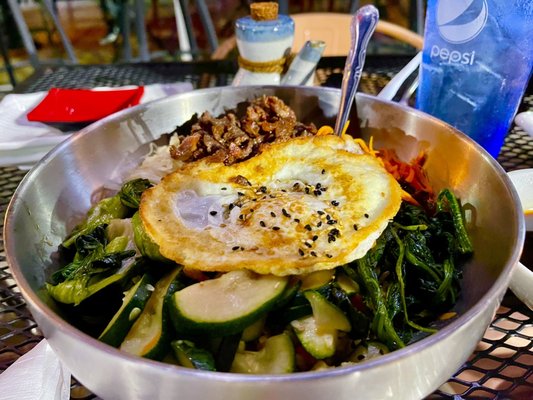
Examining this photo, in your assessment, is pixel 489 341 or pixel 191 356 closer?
A: pixel 191 356

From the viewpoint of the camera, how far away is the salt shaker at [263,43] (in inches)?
102

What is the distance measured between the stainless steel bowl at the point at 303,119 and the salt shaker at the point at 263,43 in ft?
1.47

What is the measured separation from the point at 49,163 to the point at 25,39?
3321 millimetres

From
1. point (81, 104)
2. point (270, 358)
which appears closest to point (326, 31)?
point (81, 104)

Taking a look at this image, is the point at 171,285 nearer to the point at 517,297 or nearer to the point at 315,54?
the point at 517,297

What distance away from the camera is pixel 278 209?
1.51 meters

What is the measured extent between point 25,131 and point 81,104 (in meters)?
0.32

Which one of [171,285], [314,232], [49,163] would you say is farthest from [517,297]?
[49,163]

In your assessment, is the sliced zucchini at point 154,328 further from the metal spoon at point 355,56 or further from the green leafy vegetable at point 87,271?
the metal spoon at point 355,56

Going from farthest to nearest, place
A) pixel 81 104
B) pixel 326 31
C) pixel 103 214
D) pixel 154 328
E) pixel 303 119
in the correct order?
pixel 326 31
pixel 81 104
pixel 303 119
pixel 103 214
pixel 154 328

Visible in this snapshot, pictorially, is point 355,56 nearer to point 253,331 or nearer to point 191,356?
point 253,331

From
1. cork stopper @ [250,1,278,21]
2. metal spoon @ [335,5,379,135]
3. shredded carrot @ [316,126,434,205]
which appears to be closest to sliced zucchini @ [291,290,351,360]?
shredded carrot @ [316,126,434,205]

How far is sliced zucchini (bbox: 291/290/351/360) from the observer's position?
1.22m

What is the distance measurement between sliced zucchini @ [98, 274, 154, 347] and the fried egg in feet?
0.40
